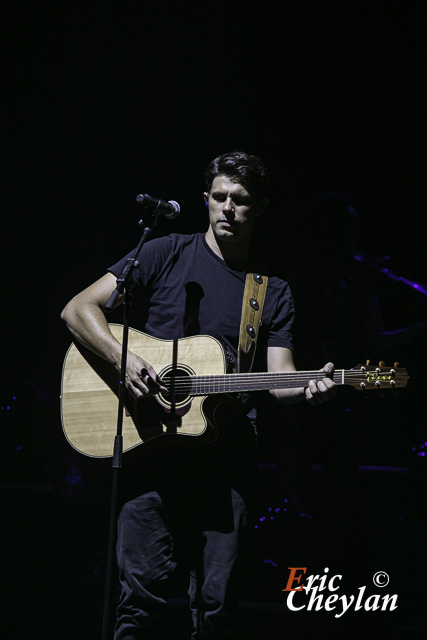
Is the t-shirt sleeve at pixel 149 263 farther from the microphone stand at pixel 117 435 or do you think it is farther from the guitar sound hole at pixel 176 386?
the guitar sound hole at pixel 176 386

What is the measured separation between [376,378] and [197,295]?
0.89 m

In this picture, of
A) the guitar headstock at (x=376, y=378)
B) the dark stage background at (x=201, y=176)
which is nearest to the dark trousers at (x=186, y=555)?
the guitar headstock at (x=376, y=378)

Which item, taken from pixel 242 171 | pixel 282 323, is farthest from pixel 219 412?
pixel 242 171

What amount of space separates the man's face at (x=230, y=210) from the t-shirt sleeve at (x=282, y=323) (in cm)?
35

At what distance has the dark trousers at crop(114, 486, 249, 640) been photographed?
2.37 meters

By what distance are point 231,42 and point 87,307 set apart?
113 inches

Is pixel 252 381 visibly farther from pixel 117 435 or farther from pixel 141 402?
pixel 117 435

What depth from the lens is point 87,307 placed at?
2.71 m

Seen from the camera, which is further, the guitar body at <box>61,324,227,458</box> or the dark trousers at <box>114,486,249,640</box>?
the guitar body at <box>61,324,227,458</box>

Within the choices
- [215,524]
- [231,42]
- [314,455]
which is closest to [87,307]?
[215,524]

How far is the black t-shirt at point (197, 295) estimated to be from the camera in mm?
2699

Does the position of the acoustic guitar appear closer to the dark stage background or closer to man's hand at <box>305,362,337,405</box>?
man's hand at <box>305,362,337,405</box>

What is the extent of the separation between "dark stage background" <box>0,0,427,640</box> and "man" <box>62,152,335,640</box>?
1.54 meters

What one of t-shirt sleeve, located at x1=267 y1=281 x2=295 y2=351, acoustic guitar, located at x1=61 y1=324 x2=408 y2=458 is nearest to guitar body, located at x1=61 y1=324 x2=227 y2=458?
acoustic guitar, located at x1=61 y1=324 x2=408 y2=458
